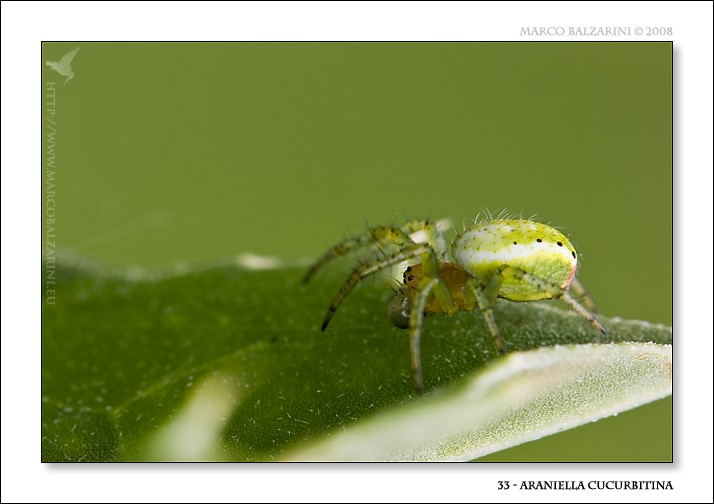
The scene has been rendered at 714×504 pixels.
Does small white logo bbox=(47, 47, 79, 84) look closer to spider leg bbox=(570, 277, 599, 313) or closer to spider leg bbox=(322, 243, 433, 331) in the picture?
spider leg bbox=(322, 243, 433, 331)

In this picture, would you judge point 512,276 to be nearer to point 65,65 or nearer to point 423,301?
point 423,301

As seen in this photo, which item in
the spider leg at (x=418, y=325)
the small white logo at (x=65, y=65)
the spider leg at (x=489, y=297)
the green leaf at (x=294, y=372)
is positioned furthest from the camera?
the small white logo at (x=65, y=65)

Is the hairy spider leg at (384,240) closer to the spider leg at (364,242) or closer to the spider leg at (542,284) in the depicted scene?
the spider leg at (364,242)

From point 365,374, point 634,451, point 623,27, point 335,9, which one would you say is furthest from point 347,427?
point 623,27

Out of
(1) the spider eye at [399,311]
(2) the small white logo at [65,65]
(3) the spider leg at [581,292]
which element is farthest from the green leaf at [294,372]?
(2) the small white logo at [65,65]

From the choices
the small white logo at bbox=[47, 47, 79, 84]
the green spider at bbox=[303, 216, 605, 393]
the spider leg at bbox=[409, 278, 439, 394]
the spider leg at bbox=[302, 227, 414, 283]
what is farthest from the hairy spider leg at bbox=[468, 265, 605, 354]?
the small white logo at bbox=[47, 47, 79, 84]

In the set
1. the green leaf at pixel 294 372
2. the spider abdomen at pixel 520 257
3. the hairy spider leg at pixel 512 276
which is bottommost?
the green leaf at pixel 294 372
